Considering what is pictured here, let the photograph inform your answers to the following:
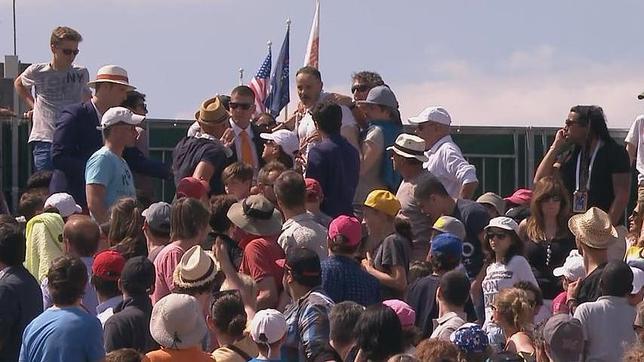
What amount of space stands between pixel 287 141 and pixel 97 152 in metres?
1.57

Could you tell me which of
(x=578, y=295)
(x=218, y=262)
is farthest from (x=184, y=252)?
(x=578, y=295)

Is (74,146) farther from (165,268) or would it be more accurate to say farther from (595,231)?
(595,231)

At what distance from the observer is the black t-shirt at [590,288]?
437 inches

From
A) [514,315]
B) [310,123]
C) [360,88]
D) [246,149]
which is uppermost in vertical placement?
[360,88]

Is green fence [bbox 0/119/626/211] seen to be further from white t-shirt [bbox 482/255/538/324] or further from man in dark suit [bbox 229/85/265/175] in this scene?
white t-shirt [bbox 482/255/538/324]

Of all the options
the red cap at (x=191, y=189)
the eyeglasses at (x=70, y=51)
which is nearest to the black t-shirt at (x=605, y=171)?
the red cap at (x=191, y=189)

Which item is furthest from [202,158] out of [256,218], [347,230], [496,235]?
[347,230]

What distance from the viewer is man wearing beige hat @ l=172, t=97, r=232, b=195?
1390 cm

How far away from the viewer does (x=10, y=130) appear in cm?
1652

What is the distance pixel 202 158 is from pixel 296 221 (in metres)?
2.43

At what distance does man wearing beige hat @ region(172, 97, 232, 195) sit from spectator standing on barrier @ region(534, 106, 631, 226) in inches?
107

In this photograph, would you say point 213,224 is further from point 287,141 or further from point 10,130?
point 10,130

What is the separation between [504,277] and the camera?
11.8 m

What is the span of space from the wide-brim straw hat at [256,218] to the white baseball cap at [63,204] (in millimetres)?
1617
